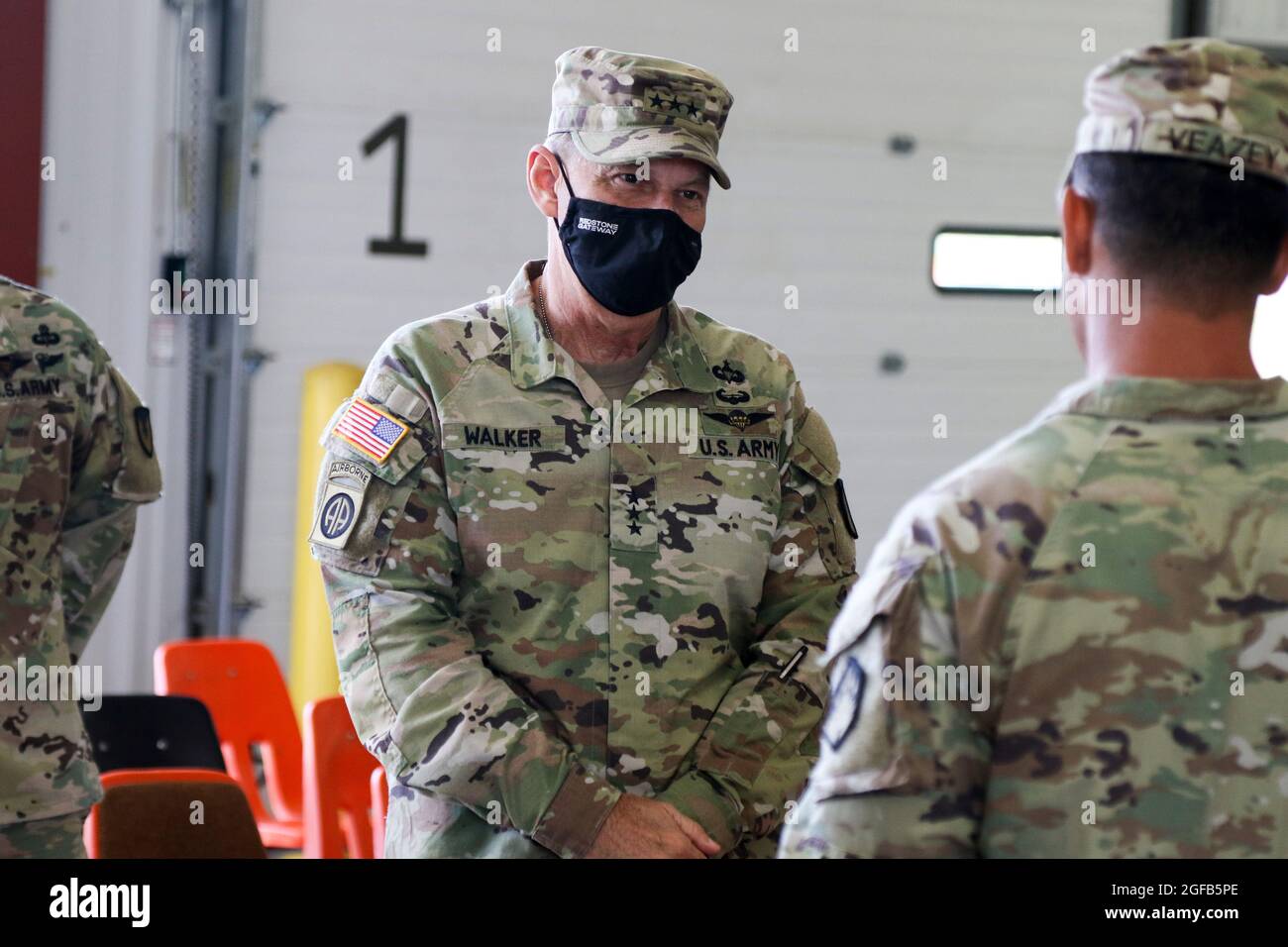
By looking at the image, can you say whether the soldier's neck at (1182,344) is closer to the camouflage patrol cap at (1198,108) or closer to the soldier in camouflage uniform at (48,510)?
the camouflage patrol cap at (1198,108)

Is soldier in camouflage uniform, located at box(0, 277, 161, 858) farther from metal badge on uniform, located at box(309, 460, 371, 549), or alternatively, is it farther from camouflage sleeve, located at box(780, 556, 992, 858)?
camouflage sleeve, located at box(780, 556, 992, 858)

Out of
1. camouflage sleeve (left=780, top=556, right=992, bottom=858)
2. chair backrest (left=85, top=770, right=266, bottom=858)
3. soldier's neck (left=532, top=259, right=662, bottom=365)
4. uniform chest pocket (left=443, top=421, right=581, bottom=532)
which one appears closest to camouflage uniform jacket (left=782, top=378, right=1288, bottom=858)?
camouflage sleeve (left=780, top=556, right=992, bottom=858)

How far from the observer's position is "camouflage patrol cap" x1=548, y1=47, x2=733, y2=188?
6.07ft

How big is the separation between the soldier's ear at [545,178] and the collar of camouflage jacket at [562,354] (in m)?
0.08

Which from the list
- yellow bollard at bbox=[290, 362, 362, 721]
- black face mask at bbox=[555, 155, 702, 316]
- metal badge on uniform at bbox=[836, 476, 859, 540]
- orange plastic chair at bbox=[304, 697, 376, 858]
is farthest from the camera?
yellow bollard at bbox=[290, 362, 362, 721]

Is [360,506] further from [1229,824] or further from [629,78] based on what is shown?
[1229,824]

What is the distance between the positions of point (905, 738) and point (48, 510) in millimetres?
1460

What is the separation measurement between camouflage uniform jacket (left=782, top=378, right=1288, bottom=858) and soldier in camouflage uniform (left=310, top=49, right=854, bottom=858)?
26.7 inches

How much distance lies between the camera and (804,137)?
5.06 metres

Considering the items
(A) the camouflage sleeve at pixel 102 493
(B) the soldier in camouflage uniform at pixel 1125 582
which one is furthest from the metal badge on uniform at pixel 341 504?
(B) the soldier in camouflage uniform at pixel 1125 582

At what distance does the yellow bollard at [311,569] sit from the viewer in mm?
4473

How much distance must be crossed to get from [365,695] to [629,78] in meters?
→ 0.82

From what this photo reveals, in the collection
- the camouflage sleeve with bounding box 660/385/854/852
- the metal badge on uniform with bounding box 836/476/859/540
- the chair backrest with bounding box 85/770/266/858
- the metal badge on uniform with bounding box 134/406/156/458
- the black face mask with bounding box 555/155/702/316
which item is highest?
the black face mask with bounding box 555/155/702/316
